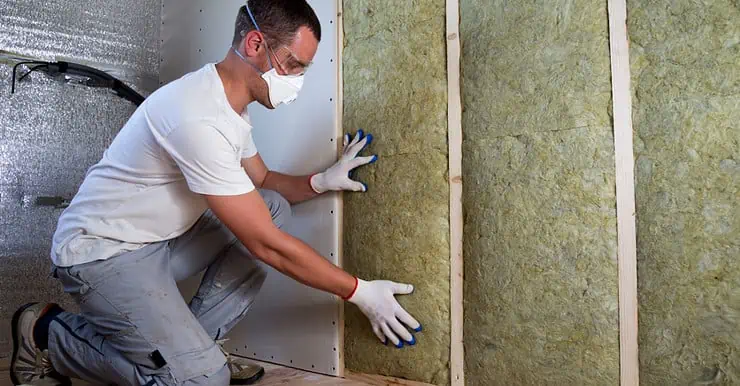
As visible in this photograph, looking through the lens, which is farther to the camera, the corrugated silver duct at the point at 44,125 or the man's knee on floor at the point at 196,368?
the corrugated silver duct at the point at 44,125

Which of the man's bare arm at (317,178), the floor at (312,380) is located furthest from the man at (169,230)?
the man's bare arm at (317,178)

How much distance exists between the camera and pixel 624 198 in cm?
158

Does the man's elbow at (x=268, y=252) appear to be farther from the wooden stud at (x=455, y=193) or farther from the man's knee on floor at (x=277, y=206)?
the wooden stud at (x=455, y=193)

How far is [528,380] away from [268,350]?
1138mm

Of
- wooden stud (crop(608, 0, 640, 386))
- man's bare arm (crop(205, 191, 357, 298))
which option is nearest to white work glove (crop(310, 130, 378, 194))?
man's bare arm (crop(205, 191, 357, 298))

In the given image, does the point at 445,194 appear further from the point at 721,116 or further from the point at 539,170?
the point at 721,116

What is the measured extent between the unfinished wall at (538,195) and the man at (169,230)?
1.02 ft

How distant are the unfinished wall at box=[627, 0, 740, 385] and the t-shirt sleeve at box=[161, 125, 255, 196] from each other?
1.10 m

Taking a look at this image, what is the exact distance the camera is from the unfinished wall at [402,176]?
194cm

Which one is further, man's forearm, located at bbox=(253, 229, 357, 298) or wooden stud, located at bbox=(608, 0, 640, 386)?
man's forearm, located at bbox=(253, 229, 357, 298)

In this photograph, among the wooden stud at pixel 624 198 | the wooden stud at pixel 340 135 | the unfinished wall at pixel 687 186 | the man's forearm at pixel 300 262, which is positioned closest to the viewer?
the unfinished wall at pixel 687 186

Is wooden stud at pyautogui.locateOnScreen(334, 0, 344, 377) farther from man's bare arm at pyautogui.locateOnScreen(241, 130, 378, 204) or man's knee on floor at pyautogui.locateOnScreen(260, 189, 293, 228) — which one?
man's knee on floor at pyautogui.locateOnScreen(260, 189, 293, 228)

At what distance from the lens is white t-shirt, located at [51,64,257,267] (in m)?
1.62

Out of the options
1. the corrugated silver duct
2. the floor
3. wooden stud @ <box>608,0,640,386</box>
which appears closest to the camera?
wooden stud @ <box>608,0,640,386</box>
